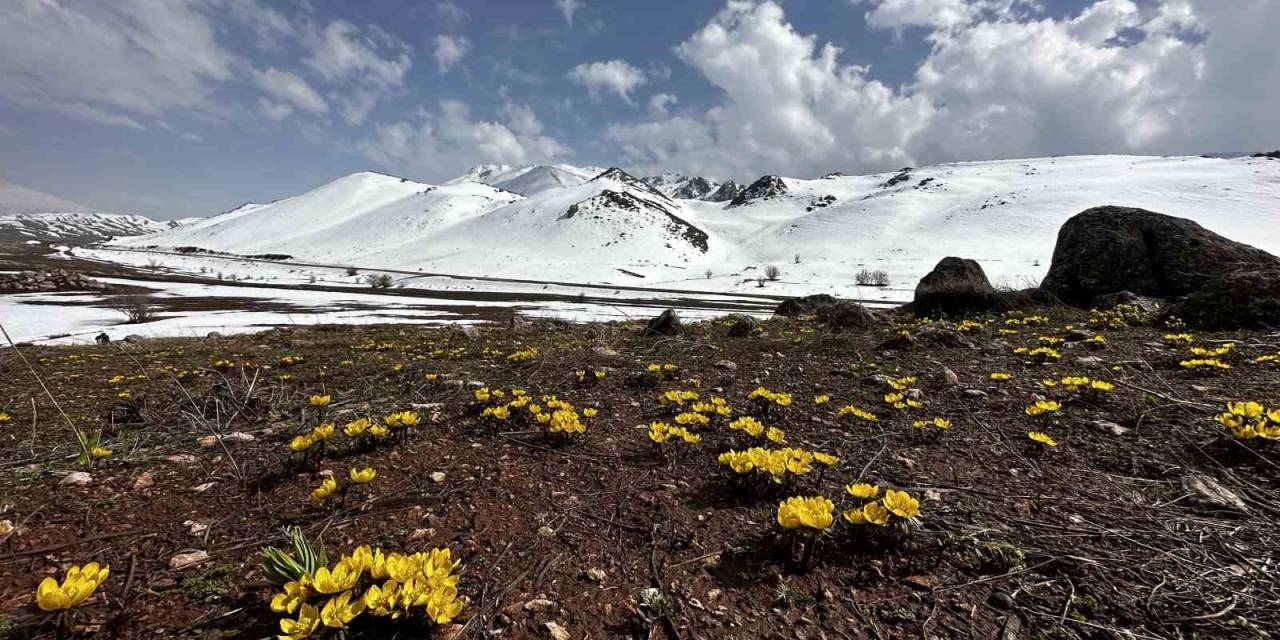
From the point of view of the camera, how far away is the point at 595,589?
2.20 m

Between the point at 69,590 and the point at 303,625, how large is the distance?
2.82 feet

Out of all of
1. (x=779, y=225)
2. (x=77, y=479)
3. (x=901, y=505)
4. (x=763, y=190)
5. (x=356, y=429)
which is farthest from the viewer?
(x=763, y=190)

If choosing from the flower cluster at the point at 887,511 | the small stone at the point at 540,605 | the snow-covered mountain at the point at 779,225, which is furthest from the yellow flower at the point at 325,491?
the snow-covered mountain at the point at 779,225

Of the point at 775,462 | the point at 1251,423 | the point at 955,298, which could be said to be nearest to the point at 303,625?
the point at 775,462

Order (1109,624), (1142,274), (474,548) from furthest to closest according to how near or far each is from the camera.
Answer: (1142,274) < (474,548) < (1109,624)

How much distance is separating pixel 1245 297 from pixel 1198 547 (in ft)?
24.7

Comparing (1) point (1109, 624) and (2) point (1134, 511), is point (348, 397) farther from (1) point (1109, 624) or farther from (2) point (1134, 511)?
(2) point (1134, 511)

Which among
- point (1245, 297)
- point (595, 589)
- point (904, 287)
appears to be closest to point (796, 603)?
point (595, 589)

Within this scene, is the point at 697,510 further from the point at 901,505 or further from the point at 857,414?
the point at 857,414

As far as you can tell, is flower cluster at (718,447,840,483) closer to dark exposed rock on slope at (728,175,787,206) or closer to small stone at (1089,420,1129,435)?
small stone at (1089,420,1129,435)

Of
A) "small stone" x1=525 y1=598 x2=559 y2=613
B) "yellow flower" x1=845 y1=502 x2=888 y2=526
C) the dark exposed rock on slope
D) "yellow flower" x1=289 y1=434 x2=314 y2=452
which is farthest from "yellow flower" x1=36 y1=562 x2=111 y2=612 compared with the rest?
the dark exposed rock on slope

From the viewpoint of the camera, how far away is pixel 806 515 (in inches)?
87.6

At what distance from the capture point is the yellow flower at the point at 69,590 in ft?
5.40

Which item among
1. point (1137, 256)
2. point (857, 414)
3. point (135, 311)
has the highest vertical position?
point (135, 311)
